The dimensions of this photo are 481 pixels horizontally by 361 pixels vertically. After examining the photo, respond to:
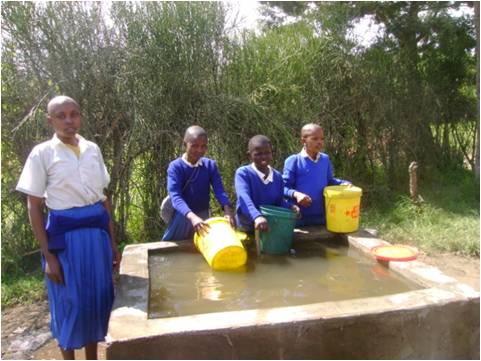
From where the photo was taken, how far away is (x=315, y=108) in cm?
628

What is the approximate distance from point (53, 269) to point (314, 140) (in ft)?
Answer: 7.02

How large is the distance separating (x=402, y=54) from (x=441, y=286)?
5797mm

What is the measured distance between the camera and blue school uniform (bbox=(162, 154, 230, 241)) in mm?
3232

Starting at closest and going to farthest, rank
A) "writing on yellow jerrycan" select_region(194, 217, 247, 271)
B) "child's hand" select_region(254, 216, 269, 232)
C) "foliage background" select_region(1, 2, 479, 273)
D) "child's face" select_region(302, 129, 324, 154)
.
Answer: "writing on yellow jerrycan" select_region(194, 217, 247, 271) → "child's hand" select_region(254, 216, 269, 232) → "child's face" select_region(302, 129, 324, 154) → "foliage background" select_region(1, 2, 479, 273)

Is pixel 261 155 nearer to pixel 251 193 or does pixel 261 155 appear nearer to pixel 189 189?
pixel 251 193

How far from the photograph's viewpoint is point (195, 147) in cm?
323

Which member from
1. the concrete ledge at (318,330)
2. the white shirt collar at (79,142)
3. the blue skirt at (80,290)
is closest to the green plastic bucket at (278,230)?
the concrete ledge at (318,330)

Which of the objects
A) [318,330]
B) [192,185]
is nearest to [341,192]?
[192,185]

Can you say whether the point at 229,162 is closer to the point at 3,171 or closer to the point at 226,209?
the point at 226,209

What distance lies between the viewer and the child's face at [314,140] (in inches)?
140

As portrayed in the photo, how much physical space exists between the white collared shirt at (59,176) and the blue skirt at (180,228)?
3.12 feet

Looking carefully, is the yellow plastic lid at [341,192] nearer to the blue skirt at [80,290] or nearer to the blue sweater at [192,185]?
the blue sweater at [192,185]

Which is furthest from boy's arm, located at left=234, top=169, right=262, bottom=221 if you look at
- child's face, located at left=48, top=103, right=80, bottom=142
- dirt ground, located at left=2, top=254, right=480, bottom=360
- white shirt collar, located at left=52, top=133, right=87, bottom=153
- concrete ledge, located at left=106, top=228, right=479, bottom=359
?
dirt ground, located at left=2, top=254, right=480, bottom=360

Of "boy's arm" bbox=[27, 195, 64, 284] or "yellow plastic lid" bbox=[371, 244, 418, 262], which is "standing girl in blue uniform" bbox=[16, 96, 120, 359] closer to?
"boy's arm" bbox=[27, 195, 64, 284]
